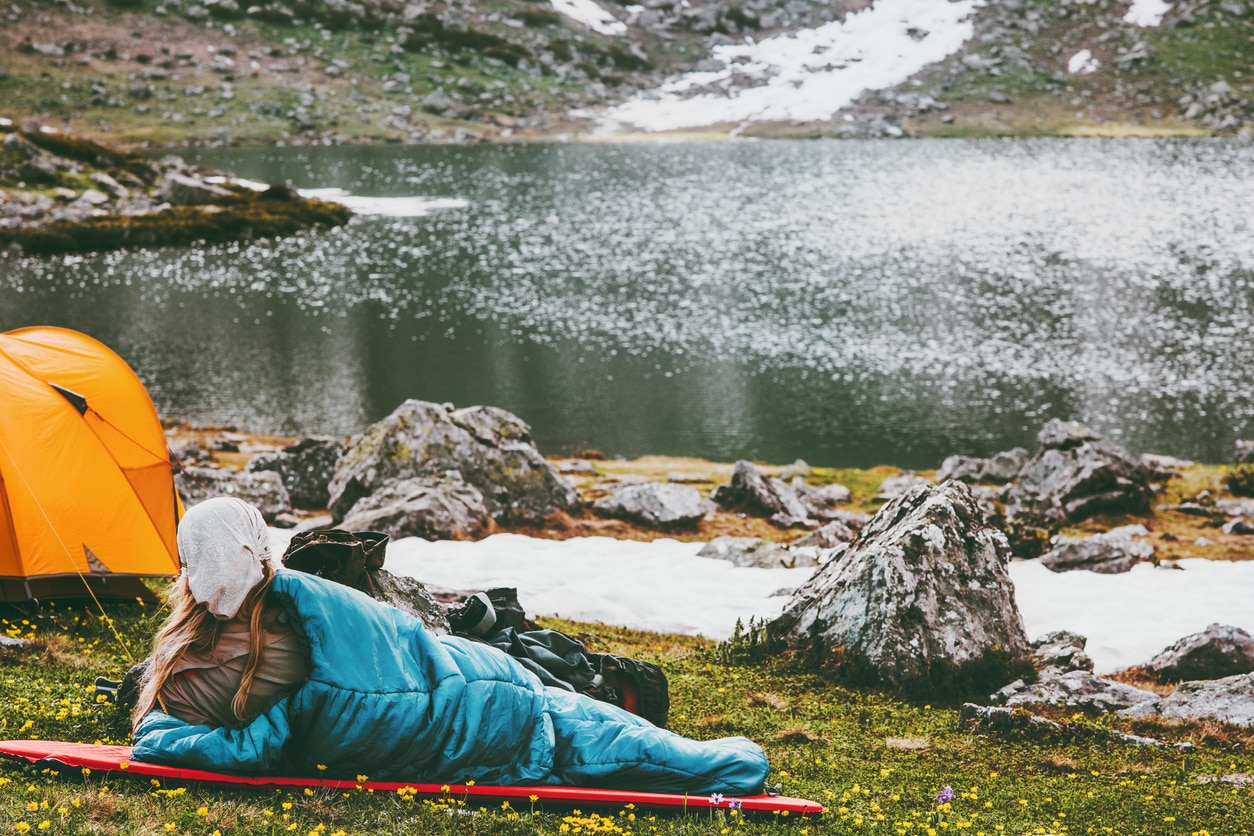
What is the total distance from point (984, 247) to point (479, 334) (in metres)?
36.6

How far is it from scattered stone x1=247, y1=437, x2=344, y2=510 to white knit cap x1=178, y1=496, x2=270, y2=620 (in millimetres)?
17645

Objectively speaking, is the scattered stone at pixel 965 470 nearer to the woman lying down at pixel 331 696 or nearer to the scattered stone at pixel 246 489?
the scattered stone at pixel 246 489

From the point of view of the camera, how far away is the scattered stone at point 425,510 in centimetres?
1870

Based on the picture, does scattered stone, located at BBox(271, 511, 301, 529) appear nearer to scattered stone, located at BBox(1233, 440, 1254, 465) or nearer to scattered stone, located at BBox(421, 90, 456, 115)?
scattered stone, located at BBox(1233, 440, 1254, 465)

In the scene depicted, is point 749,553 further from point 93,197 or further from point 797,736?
point 93,197

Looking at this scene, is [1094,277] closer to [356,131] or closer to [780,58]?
[356,131]

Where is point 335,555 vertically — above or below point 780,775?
above

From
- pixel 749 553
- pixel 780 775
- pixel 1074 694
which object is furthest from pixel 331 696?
pixel 749 553

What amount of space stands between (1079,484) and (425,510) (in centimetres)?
1579

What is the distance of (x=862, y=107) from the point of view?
158m

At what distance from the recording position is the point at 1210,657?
39.5 feet

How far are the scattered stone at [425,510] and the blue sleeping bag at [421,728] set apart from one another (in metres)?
11.6

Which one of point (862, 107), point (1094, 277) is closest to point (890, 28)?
point (862, 107)

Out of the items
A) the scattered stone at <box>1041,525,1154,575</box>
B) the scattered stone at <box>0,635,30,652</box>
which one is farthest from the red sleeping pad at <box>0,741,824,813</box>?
the scattered stone at <box>1041,525,1154,575</box>
